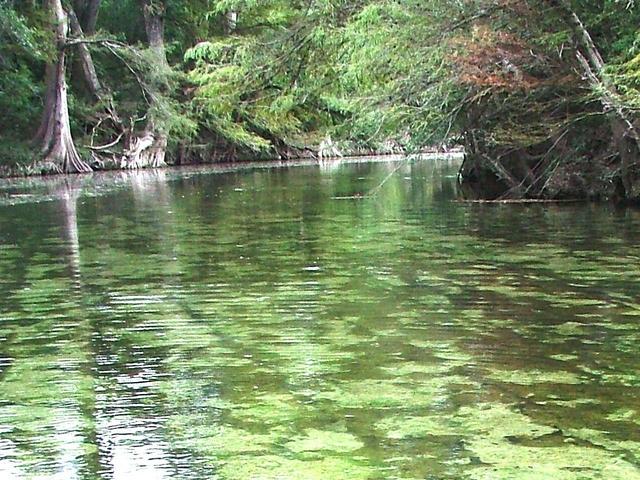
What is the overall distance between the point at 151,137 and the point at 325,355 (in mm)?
22884

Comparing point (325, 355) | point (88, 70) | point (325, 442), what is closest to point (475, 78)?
point (325, 355)

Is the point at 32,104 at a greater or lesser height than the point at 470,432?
greater

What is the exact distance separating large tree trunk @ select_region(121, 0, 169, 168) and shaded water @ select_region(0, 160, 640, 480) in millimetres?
16711

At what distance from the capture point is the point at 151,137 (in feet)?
87.8

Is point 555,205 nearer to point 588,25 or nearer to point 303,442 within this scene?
point 588,25

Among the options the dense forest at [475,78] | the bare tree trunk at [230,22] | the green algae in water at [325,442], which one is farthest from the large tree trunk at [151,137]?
the green algae in water at [325,442]

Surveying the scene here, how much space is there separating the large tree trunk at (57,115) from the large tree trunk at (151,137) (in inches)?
115

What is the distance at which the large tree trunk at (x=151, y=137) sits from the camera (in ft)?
85.5

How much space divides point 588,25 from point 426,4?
5.88 ft

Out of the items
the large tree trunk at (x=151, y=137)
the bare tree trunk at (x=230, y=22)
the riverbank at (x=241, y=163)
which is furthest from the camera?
the bare tree trunk at (x=230, y=22)

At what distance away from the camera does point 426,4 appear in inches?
424

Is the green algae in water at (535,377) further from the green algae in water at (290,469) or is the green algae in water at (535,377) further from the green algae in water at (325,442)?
the green algae in water at (290,469)

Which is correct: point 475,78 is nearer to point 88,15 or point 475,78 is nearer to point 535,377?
point 535,377

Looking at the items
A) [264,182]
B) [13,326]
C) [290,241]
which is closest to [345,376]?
[13,326]
